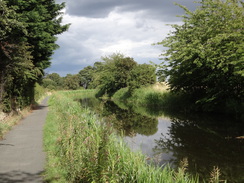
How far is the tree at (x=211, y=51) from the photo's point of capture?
16333 mm

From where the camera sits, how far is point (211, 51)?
17.3 metres

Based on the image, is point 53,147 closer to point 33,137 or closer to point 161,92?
point 33,137

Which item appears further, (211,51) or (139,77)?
(139,77)

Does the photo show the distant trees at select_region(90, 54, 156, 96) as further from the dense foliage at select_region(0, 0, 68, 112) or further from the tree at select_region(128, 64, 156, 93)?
the dense foliage at select_region(0, 0, 68, 112)

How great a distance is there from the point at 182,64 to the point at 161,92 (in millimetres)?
9463

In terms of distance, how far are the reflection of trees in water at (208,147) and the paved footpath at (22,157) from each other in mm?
4608

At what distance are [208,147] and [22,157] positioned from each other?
24.4 feet

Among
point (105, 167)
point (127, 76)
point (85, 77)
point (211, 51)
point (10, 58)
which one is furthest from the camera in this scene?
point (85, 77)

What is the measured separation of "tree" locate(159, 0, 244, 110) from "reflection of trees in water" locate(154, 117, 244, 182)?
4.01 m

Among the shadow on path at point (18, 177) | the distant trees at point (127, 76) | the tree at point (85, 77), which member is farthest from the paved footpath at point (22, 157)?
the tree at point (85, 77)

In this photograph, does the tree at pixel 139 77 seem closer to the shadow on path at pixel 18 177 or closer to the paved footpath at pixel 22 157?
the paved footpath at pixel 22 157

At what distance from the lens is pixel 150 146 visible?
10.8 m

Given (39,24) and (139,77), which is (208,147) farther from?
(139,77)

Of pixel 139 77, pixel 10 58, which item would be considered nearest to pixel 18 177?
pixel 10 58
